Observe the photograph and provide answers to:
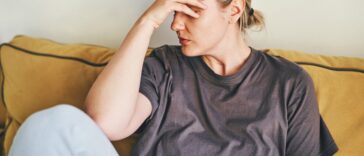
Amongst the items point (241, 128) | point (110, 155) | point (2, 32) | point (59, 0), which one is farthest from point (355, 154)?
point (2, 32)

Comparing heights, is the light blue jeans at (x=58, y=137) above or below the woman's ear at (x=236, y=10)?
below

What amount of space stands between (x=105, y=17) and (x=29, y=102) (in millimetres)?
453

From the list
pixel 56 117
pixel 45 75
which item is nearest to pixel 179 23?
pixel 56 117

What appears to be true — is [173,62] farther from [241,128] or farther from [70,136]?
[70,136]

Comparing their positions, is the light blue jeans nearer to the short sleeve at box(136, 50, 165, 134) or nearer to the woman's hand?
the short sleeve at box(136, 50, 165, 134)

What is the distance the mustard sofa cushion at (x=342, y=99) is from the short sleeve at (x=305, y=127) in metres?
0.07

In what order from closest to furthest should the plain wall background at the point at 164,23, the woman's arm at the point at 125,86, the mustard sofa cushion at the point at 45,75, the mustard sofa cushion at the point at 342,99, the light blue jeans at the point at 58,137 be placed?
the light blue jeans at the point at 58,137, the woman's arm at the point at 125,86, the mustard sofa cushion at the point at 342,99, the mustard sofa cushion at the point at 45,75, the plain wall background at the point at 164,23

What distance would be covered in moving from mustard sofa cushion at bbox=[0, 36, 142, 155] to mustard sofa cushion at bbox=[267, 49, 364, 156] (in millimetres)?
583

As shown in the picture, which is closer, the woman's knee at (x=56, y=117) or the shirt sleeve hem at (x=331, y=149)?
the woman's knee at (x=56, y=117)

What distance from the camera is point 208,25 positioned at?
3.28 ft

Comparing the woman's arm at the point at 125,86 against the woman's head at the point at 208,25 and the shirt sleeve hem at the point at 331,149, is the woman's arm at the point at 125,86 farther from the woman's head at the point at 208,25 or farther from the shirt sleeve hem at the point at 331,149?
the shirt sleeve hem at the point at 331,149

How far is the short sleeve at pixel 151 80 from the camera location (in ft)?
3.31

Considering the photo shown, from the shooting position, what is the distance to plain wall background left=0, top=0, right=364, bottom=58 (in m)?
1.31

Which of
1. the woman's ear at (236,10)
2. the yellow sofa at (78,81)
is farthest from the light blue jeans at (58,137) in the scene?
the woman's ear at (236,10)
